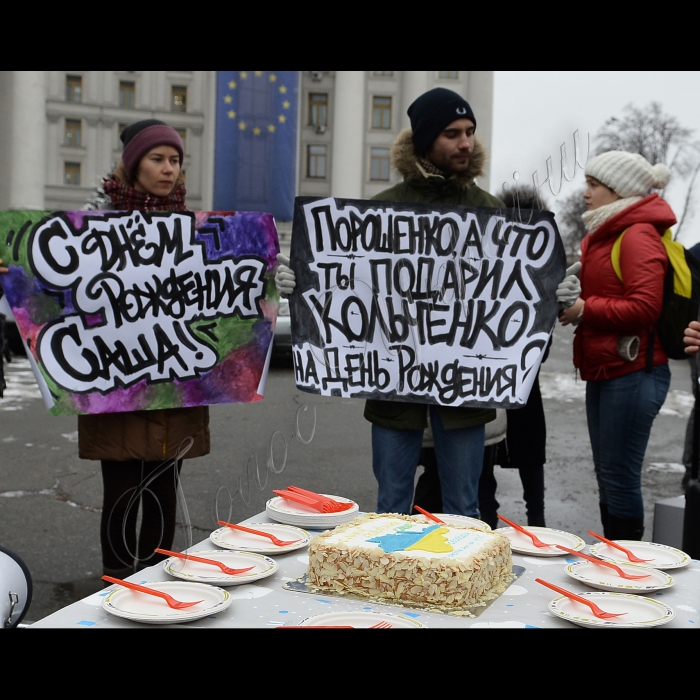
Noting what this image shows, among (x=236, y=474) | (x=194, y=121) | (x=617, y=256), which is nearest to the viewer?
(x=617, y=256)

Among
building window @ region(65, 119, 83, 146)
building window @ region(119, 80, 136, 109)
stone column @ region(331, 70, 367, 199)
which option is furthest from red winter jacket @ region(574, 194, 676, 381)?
building window @ region(119, 80, 136, 109)

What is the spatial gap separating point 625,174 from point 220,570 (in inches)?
98.1

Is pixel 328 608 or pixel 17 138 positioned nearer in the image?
pixel 328 608

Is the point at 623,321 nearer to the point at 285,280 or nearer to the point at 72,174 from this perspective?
the point at 285,280

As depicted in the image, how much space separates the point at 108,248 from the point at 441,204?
3.91ft

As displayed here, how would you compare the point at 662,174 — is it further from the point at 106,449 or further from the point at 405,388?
the point at 106,449

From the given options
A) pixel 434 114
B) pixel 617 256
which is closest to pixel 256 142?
pixel 617 256

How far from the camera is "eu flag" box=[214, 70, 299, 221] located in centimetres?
2689

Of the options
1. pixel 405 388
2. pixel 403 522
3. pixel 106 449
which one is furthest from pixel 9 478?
pixel 403 522

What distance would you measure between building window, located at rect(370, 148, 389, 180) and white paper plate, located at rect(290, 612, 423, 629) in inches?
1707

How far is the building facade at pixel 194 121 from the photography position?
41.6m

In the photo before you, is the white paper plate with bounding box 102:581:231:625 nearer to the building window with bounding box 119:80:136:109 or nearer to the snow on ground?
the snow on ground

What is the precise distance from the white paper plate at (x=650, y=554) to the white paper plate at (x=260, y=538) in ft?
2.60

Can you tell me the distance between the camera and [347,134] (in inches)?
1684
